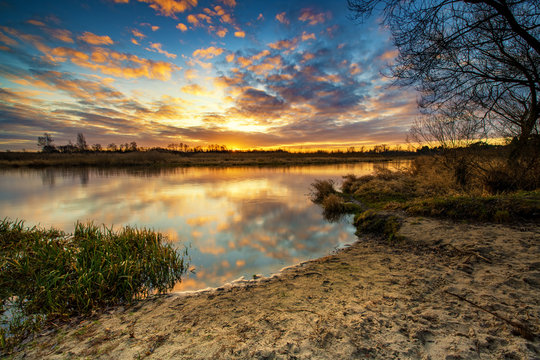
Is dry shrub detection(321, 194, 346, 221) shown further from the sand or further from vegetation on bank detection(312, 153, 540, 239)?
the sand

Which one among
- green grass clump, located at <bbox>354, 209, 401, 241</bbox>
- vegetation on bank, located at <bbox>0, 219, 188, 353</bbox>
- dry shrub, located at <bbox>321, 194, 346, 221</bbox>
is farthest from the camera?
dry shrub, located at <bbox>321, 194, 346, 221</bbox>

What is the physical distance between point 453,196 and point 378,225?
12.3 ft

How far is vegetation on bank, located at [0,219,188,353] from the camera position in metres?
4.03

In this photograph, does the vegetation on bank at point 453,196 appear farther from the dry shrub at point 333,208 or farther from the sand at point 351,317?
the sand at point 351,317

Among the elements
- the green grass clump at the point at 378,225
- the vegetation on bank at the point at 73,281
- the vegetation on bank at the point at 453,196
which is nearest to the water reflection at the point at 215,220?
the green grass clump at the point at 378,225

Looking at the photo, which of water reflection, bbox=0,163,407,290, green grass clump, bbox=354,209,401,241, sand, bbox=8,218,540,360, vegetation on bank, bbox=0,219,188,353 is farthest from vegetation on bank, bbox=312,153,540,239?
vegetation on bank, bbox=0,219,188,353

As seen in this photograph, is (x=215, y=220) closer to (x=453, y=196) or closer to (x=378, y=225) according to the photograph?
(x=378, y=225)

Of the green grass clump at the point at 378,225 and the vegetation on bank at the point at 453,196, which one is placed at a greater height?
the vegetation on bank at the point at 453,196

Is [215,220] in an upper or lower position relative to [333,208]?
lower

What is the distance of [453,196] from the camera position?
9.70 m

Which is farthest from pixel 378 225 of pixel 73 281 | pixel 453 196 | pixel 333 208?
pixel 73 281

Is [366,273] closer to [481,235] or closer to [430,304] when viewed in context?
[430,304]

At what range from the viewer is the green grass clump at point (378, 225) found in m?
7.90

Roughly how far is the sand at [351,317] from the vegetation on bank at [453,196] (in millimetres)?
2052
